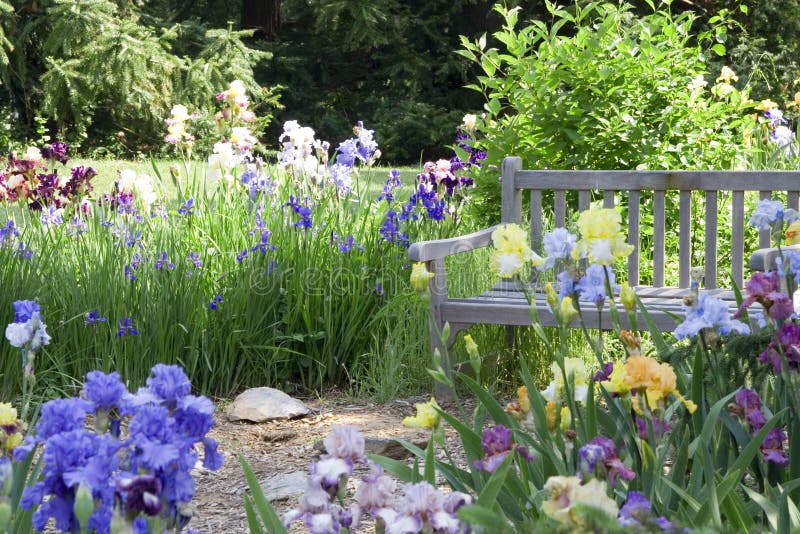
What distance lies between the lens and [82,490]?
89 cm

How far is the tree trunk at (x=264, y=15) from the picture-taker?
14672mm

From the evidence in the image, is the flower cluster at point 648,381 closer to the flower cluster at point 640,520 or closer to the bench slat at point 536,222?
the flower cluster at point 640,520

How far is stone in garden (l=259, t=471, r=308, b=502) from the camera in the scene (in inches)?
98.6

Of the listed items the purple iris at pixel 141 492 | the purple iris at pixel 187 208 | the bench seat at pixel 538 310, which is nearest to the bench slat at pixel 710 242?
the bench seat at pixel 538 310

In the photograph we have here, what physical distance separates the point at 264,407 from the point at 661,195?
169cm

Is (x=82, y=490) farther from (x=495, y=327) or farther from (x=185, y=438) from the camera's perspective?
(x=495, y=327)


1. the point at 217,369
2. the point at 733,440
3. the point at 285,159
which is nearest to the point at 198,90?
the point at 285,159

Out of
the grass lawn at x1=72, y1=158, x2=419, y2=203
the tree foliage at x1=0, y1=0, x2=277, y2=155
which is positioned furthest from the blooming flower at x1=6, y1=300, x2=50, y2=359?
the tree foliage at x1=0, y1=0, x2=277, y2=155

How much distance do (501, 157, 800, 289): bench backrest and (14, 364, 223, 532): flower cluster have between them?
2.68 meters

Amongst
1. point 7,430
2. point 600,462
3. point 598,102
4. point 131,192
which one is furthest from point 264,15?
point 600,462

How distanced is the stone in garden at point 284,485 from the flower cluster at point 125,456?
146 cm

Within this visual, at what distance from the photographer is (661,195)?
11.9ft

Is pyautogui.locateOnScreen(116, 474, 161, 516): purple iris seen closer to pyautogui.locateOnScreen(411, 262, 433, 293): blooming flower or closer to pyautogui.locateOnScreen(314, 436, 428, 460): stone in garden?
pyautogui.locateOnScreen(411, 262, 433, 293): blooming flower

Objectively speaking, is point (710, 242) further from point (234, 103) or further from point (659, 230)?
point (234, 103)
